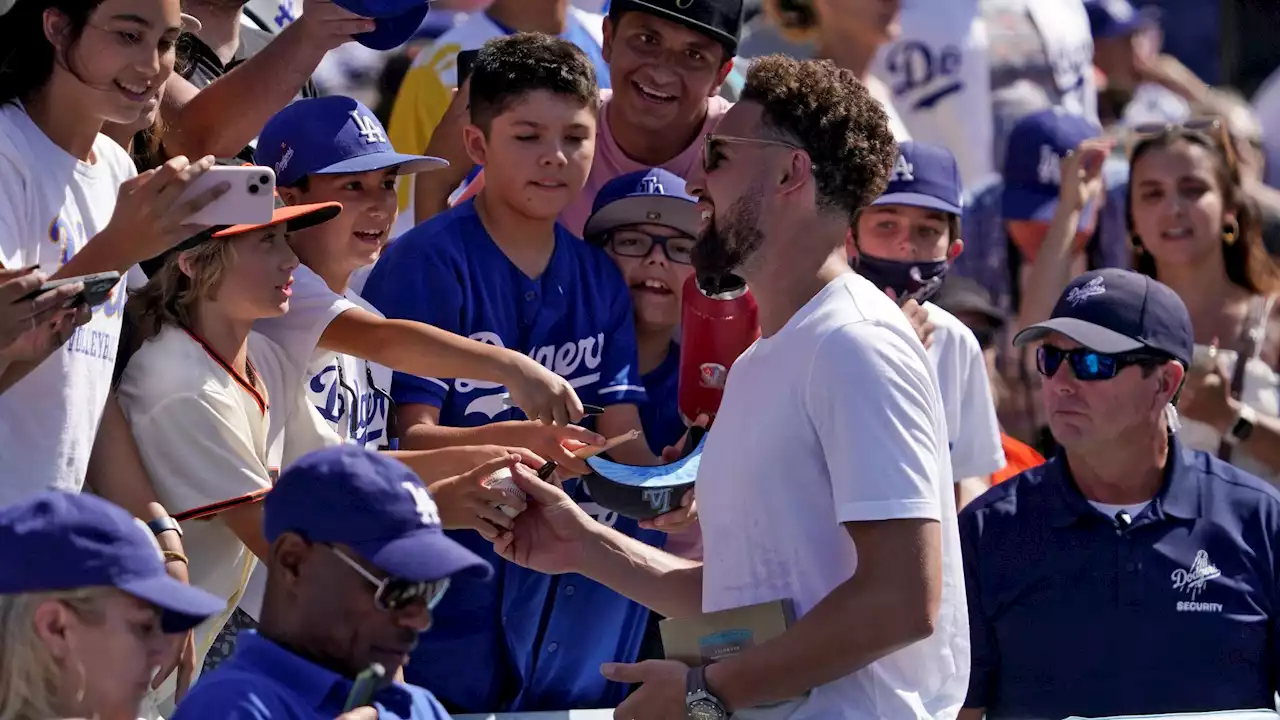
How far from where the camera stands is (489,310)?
4797 millimetres

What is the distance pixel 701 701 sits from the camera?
3312mm

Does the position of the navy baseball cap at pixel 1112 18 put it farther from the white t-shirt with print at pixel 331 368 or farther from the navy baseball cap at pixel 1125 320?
the white t-shirt with print at pixel 331 368

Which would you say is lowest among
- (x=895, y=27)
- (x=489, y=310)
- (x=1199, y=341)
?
(x=1199, y=341)

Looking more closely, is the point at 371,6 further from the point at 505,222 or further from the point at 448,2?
the point at 448,2

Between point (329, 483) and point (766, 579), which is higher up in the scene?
point (329, 483)

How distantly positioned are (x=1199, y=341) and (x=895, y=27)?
5.59ft

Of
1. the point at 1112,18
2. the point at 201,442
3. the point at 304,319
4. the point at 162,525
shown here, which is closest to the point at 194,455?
the point at 201,442

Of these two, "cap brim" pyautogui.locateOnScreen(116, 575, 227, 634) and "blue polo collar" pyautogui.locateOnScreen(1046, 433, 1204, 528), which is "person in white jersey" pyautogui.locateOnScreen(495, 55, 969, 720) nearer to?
"cap brim" pyautogui.locateOnScreen(116, 575, 227, 634)

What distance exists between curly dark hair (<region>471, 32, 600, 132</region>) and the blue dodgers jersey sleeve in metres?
0.30

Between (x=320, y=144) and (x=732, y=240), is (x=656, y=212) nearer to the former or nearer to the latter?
(x=320, y=144)

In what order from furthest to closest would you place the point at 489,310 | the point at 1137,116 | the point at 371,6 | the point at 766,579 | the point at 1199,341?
the point at 1137,116, the point at 1199,341, the point at 489,310, the point at 371,6, the point at 766,579

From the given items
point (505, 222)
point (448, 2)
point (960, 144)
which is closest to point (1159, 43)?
point (960, 144)

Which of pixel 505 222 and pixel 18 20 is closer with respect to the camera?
pixel 18 20

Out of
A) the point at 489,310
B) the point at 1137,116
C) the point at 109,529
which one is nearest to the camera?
the point at 109,529
